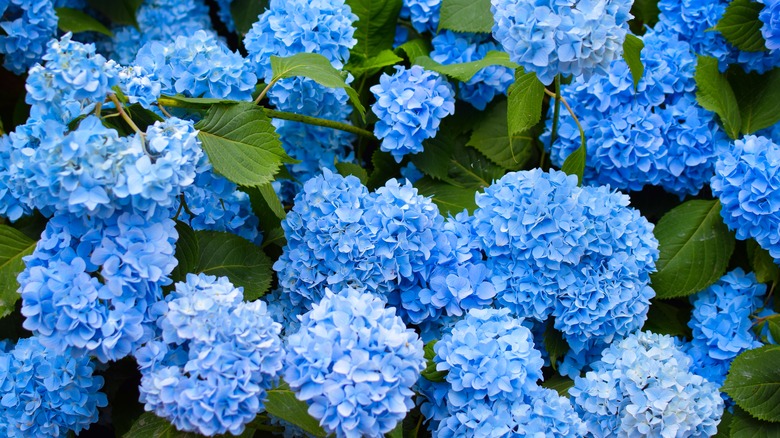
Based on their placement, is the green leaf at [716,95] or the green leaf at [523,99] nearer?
the green leaf at [523,99]

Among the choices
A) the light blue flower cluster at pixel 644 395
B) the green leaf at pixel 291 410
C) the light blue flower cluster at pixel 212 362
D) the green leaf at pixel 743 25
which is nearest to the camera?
the light blue flower cluster at pixel 212 362

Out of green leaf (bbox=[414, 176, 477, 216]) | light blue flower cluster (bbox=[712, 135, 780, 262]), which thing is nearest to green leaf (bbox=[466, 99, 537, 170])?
green leaf (bbox=[414, 176, 477, 216])

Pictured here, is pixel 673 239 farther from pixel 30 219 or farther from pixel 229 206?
pixel 30 219

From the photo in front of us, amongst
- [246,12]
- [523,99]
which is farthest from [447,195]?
[246,12]

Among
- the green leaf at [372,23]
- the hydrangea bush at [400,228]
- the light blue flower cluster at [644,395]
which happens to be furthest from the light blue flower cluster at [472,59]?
the light blue flower cluster at [644,395]

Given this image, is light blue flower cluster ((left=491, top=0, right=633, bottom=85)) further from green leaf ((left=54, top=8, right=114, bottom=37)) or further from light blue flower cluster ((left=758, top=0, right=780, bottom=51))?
green leaf ((left=54, top=8, right=114, bottom=37))

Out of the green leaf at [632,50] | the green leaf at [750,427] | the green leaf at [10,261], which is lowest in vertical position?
the green leaf at [750,427]

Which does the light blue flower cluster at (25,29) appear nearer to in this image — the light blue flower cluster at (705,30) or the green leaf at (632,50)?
the green leaf at (632,50)
